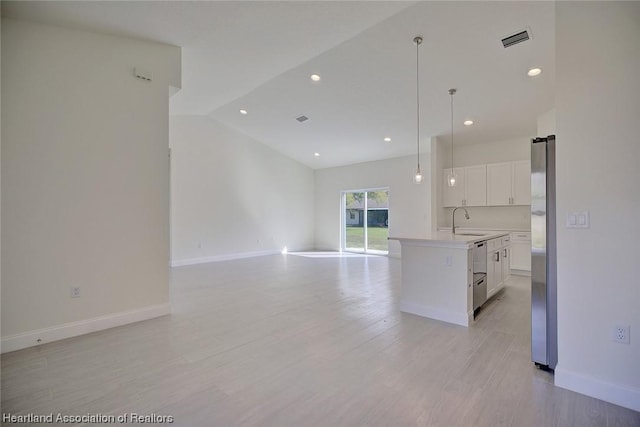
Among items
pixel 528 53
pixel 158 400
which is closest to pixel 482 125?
pixel 528 53

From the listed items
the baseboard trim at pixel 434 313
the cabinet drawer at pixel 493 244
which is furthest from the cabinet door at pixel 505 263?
the baseboard trim at pixel 434 313

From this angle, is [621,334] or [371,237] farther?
[371,237]

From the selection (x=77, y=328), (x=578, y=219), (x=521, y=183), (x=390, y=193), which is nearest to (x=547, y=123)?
(x=521, y=183)

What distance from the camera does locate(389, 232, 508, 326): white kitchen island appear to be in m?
3.04

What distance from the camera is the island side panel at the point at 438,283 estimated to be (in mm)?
3045

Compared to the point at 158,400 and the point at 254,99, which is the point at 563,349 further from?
the point at 254,99

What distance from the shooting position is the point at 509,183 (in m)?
5.77

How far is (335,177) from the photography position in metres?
9.42

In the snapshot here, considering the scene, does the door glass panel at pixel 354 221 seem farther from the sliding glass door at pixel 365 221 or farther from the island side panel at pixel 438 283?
the island side panel at pixel 438 283

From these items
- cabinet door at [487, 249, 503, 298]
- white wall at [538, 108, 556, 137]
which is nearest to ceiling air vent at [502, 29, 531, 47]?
white wall at [538, 108, 556, 137]

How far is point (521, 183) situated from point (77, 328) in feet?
23.1

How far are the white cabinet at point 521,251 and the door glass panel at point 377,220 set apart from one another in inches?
126

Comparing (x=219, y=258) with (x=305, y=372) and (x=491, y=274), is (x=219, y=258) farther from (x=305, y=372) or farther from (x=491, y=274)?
(x=491, y=274)

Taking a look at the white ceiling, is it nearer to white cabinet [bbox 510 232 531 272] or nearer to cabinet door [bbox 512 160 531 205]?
cabinet door [bbox 512 160 531 205]
